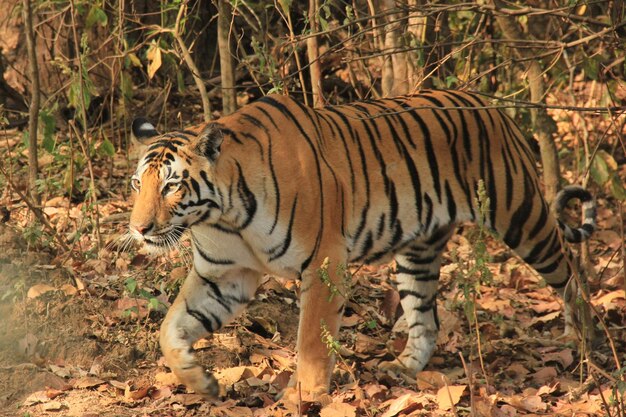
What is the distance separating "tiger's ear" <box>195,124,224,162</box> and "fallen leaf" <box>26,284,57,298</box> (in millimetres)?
1336

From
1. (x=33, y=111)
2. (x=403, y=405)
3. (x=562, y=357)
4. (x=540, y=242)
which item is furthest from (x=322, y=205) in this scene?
(x=33, y=111)

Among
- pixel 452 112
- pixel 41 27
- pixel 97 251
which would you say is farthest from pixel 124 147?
pixel 452 112

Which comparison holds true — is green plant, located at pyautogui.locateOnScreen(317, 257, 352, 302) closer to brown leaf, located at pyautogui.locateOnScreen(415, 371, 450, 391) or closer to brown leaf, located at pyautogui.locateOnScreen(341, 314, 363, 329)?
brown leaf, located at pyautogui.locateOnScreen(415, 371, 450, 391)

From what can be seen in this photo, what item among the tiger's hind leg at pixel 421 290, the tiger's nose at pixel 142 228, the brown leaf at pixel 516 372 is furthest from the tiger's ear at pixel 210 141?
the brown leaf at pixel 516 372

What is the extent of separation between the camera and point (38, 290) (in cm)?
536

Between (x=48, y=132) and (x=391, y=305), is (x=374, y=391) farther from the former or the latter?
(x=48, y=132)

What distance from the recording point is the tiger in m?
4.67

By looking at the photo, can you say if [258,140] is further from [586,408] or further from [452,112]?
[586,408]

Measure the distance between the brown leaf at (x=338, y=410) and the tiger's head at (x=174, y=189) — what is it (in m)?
1.03

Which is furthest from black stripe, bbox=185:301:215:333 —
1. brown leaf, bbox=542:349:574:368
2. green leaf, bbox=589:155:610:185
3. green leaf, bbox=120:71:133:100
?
green leaf, bbox=589:155:610:185

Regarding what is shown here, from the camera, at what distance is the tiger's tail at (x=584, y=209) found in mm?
6074

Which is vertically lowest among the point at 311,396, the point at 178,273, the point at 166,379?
the point at 311,396

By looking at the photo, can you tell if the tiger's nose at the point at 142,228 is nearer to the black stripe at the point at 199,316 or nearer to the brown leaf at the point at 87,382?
the black stripe at the point at 199,316

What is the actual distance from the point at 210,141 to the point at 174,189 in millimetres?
279
